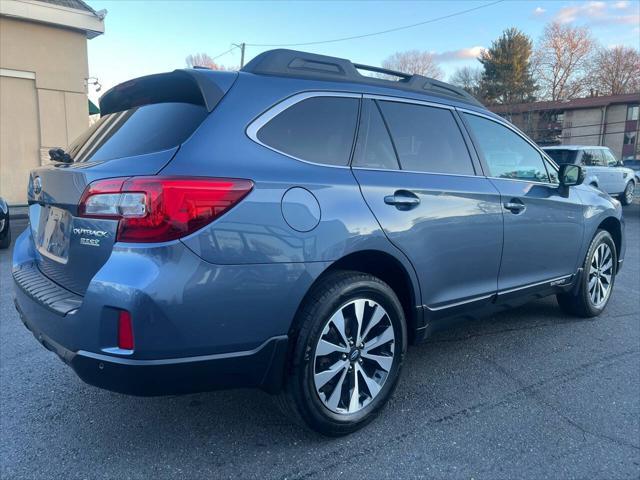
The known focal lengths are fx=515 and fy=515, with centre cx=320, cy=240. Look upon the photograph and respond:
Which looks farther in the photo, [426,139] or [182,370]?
[426,139]

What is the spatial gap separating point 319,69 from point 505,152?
172cm

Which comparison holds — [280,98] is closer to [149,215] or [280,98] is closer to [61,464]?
[149,215]

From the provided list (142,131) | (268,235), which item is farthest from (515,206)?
(142,131)

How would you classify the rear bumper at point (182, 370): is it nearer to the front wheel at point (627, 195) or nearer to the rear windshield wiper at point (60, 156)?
the rear windshield wiper at point (60, 156)

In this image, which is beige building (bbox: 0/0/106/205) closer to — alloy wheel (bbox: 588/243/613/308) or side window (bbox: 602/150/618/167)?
alloy wheel (bbox: 588/243/613/308)

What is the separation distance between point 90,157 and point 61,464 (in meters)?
1.49

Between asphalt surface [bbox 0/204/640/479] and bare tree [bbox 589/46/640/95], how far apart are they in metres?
65.0

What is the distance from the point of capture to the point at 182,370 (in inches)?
84.5

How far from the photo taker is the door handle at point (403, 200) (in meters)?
2.74

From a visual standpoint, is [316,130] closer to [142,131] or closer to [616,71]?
[142,131]

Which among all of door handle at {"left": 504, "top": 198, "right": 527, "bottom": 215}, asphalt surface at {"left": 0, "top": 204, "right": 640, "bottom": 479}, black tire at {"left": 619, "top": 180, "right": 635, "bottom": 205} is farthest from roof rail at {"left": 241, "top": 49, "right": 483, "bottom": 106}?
black tire at {"left": 619, "top": 180, "right": 635, "bottom": 205}

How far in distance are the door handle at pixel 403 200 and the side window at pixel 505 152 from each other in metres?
0.98

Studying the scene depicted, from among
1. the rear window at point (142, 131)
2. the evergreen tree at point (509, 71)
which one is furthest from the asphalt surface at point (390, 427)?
the evergreen tree at point (509, 71)

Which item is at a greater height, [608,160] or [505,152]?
[608,160]
